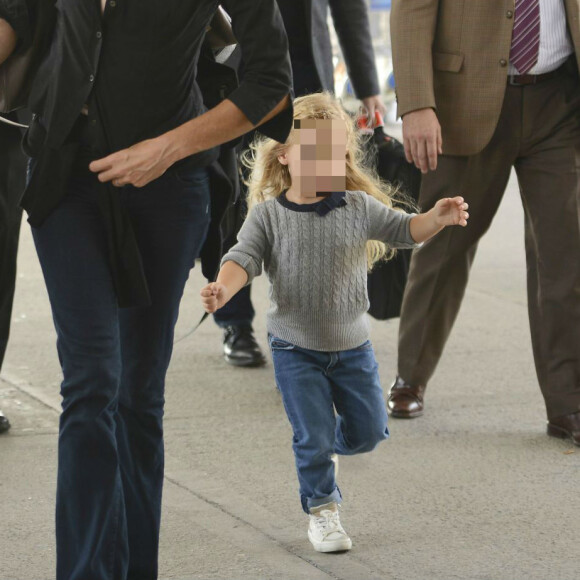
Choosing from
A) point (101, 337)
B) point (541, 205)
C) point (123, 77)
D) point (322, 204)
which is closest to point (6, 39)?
point (123, 77)

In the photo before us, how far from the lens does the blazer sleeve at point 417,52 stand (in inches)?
188

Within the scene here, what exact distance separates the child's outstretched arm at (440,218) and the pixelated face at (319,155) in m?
0.25

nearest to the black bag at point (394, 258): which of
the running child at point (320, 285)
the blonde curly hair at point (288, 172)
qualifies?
the blonde curly hair at point (288, 172)

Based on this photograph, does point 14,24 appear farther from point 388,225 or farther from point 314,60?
point 314,60

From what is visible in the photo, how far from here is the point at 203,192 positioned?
3.24 metres

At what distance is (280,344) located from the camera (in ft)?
12.6

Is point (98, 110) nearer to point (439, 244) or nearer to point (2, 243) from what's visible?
point (2, 243)

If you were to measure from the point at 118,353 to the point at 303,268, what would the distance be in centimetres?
88

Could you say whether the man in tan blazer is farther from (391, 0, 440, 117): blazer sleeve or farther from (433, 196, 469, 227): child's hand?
(433, 196, 469, 227): child's hand

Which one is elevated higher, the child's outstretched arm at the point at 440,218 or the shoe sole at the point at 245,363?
the child's outstretched arm at the point at 440,218

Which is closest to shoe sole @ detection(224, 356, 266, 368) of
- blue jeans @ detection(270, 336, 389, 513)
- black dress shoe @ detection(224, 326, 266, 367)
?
black dress shoe @ detection(224, 326, 266, 367)

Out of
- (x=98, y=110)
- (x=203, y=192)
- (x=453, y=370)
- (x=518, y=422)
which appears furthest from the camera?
(x=453, y=370)

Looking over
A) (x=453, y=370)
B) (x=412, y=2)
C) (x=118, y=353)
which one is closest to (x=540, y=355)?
(x=453, y=370)

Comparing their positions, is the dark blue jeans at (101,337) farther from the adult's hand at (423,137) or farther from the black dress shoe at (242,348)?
the black dress shoe at (242,348)
